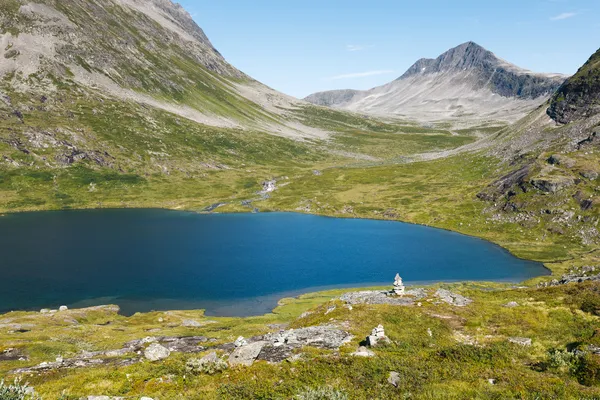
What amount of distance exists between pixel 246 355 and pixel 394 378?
36.4 feet

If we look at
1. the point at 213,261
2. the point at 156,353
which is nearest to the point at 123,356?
the point at 156,353

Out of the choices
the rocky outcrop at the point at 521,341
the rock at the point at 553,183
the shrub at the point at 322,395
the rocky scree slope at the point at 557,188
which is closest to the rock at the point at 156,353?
the shrub at the point at 322,395

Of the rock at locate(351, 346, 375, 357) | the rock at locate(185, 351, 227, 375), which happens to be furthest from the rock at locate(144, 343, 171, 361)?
the rock at locate(351, 346, 375, 357)

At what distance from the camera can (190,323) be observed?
6262 centimetres

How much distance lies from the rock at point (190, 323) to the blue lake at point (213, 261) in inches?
455

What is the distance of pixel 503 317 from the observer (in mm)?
35406

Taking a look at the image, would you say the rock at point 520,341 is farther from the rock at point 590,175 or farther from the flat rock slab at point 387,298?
the rock at point 590,175

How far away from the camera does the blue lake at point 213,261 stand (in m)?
84.1

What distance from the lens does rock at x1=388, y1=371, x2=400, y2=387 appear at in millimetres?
20891

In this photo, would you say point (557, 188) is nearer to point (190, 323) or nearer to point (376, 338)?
point (190, 323)

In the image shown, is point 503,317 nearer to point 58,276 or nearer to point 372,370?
point 372,370

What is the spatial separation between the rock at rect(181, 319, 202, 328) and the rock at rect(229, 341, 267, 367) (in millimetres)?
35383

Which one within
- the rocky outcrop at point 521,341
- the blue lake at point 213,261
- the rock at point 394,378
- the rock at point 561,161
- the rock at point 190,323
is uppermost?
the rock at point 561,161

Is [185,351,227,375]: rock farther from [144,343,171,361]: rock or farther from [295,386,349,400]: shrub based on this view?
[295,386,349,400]: shrub
